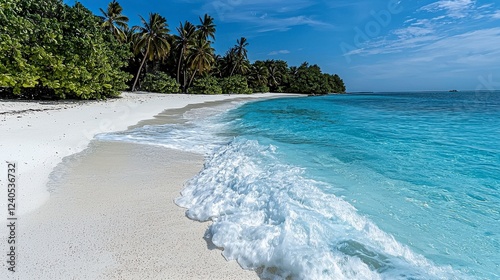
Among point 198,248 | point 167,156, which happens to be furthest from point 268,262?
point 167,156

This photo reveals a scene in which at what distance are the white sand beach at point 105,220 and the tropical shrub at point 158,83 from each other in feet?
107

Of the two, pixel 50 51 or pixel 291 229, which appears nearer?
pixel 291 229

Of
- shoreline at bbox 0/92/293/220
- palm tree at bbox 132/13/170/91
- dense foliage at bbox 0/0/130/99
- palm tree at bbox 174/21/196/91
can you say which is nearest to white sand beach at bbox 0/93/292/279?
shoreline at bbox 0/92/293/220

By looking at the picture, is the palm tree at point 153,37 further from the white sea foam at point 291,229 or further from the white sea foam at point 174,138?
the white sea foam at point 291,229

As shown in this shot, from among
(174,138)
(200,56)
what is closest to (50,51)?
(174,138)

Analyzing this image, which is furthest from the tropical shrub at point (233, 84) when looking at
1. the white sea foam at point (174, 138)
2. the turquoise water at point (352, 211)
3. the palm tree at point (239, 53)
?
the turquoise water at point (352, 211)

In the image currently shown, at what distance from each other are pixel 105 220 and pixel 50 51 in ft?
58.2

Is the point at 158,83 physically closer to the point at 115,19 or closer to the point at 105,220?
the point at 115,19

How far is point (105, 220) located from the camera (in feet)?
11.3

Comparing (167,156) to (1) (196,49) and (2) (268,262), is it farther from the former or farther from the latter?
(1) (196,49)

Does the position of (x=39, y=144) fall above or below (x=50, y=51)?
below

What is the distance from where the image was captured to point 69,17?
59.4ft

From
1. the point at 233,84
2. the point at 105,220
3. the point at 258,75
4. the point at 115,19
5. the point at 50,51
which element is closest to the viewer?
the point at 105,220

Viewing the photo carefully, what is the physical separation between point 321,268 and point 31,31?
1917 centimetres
